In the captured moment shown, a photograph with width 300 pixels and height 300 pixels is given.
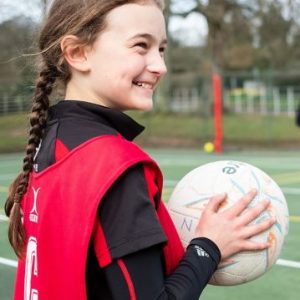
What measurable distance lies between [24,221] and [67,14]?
66cm

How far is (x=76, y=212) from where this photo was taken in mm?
1516

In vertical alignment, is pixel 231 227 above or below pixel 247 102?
above

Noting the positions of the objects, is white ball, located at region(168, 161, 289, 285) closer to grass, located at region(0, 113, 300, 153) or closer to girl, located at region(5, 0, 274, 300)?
girl, located at region(5, 0, 274, 300)

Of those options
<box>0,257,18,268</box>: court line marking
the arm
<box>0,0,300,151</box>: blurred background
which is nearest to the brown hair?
the arm

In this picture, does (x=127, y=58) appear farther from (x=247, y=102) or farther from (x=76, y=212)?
(x=247, y=102)

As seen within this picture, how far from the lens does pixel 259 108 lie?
2514 centimetres

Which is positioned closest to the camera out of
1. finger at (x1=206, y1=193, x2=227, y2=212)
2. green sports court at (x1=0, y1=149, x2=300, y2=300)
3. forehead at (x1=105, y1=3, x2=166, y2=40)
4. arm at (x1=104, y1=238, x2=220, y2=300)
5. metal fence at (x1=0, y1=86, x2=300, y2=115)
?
arm at (x1=104, y1=238, x2=220, y2=300)

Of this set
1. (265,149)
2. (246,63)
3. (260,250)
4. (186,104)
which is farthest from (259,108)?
(260,250)

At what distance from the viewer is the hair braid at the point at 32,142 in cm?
183

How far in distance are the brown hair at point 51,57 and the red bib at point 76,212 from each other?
0.56ft

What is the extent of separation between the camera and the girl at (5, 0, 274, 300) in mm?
1498

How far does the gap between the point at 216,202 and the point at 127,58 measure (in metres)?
0.53

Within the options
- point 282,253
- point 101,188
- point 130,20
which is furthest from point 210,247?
point 282,253

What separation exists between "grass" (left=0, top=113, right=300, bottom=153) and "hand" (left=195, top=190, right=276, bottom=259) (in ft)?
51.7
